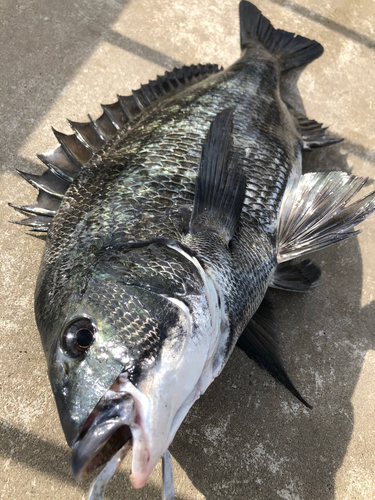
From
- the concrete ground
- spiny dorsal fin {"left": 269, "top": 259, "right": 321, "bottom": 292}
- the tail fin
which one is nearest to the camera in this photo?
the concrete ground

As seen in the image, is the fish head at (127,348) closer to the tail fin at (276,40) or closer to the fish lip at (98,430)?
the fish lip at (98,430)

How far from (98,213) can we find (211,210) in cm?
54

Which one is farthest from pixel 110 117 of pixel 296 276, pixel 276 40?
pixel 276 40

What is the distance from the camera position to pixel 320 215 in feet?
7.08

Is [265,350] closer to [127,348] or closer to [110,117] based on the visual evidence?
[127,348]

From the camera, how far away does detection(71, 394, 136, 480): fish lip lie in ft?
3.59

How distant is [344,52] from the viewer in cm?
352

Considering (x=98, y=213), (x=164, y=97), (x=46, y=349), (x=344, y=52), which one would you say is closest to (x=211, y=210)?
(x=98, y=213)

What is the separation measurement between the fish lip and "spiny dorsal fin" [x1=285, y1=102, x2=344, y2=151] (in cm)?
235

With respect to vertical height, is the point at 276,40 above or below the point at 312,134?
above

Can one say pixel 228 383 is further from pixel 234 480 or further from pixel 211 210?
pixel 211 210

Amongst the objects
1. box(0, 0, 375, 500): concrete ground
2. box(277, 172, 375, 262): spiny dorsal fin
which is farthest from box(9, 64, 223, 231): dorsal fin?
box(277, 172, 375, 262): spiny dorsal fin

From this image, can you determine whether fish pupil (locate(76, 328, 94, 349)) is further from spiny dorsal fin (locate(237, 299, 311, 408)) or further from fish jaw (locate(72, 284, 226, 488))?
spiny dorsal fin (locate(237, 299, 311, 408))

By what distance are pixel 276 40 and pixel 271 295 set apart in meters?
2.28
